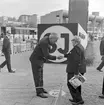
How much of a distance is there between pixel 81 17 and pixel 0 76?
7810 mm

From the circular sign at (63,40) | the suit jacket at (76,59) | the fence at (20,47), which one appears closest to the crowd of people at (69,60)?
the suit jacket at (76,59)

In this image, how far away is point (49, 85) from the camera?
18.5 feet

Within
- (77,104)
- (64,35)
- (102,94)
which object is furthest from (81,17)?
(77,104)

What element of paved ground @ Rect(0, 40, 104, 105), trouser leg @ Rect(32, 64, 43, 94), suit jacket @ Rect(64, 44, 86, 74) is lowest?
paved ground @ Rect(0, 40, 104, 105)

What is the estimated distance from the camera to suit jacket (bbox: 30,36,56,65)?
4305 mm

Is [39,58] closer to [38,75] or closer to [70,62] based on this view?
[38,75]

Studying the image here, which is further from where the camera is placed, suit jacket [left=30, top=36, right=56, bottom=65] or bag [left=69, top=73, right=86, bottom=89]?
suit jacket [left=30, top=36, right=56, bottom=65]

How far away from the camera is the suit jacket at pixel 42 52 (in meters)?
4.30

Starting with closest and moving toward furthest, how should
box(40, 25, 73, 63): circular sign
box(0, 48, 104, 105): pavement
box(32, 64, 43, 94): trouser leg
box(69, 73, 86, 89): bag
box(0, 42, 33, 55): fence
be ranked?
box(69, 73, 86, 89): bag
box(0, 48, 104, 105): pavement
box(32, 64, 43, 94): trouser leg
box(40, 25, 73, 63): circular sign
box(0, 42, 33, 55): fence

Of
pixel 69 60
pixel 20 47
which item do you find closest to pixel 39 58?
pixel 69 60

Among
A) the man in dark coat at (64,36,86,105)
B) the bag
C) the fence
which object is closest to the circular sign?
the man in dark coat at (64,36,86,105)

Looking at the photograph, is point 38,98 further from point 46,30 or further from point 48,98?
point 46,30

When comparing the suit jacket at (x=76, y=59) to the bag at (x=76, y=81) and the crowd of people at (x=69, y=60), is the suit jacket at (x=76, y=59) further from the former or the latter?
the bag at (x=76, y=81)

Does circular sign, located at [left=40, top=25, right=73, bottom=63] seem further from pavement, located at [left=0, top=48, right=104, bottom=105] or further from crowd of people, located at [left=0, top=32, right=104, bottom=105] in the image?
crowd of people, located at [left=0, top=32, right=104, bottom=105]
